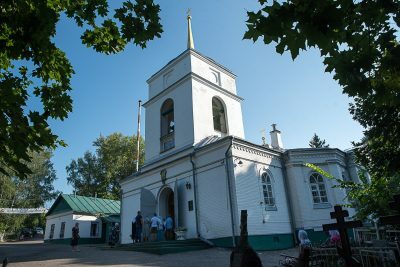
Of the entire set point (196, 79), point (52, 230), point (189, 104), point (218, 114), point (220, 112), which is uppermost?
point (196, 79)

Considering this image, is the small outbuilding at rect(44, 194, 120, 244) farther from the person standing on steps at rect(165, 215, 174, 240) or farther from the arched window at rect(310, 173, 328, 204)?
the arched window at rect(310, 173, 328, 204)

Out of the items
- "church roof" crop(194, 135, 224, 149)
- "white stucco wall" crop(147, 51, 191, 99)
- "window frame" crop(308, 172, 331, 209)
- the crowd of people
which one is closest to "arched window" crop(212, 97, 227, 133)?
"church roof" crop(194, 135, 224, 149)

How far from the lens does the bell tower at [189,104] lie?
60.9 ft

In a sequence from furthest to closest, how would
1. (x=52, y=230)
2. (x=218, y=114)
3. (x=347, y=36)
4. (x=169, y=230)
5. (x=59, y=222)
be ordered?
(x=52, y=230), (x=59, y=222), (x=218, y=114), (x=169, y=230), (x=347, y=36)

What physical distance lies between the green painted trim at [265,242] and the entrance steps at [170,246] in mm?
775

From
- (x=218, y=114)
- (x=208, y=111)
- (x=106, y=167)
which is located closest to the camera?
(x=208, y=111)

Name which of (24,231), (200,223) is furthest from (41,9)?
(24,231)

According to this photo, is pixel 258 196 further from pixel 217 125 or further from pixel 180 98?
pixel 180 98

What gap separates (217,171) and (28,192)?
37.6m

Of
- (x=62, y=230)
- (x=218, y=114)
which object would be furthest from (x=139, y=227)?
(x=62, y=230)

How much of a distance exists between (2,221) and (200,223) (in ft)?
109

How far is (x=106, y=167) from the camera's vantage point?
140 ft

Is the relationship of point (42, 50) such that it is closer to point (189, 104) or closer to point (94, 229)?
point (189, 104)

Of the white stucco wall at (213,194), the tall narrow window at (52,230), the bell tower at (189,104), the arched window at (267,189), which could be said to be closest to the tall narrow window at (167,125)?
the bell tower at (189,104)
